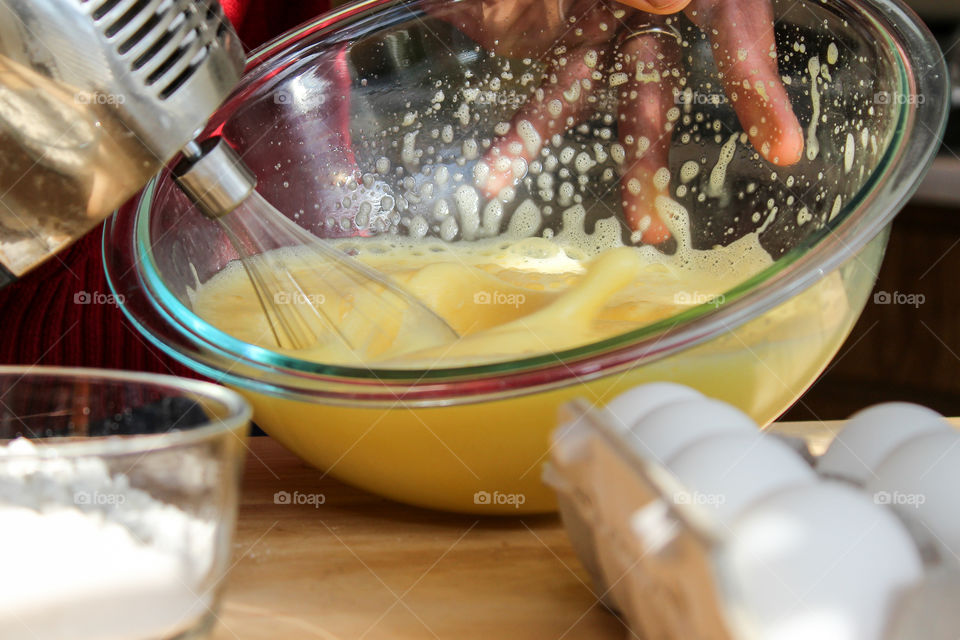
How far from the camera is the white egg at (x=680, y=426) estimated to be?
26 centimetres

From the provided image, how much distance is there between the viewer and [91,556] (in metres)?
0.24

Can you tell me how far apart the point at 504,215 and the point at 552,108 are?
0.22 feet

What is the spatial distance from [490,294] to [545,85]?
146mm

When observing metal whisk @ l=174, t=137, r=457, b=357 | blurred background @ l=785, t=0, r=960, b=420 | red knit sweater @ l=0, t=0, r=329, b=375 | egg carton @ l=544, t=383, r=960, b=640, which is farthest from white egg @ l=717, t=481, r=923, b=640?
blurred background @ l=785, t=0, r=960, b=420

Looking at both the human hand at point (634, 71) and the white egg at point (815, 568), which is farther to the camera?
the human hand at point (634, 71)

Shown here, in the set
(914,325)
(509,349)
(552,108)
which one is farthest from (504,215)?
(914,325)

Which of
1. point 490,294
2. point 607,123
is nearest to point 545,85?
point 607,123

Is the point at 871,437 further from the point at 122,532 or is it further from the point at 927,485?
the point at 122,532

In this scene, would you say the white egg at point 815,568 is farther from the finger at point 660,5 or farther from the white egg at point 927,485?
the finger at point 660,5

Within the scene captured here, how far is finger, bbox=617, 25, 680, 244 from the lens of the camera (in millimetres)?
513

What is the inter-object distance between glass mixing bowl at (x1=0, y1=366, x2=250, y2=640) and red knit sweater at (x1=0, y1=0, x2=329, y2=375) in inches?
16.9

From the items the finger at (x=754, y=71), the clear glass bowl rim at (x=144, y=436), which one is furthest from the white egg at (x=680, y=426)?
the finger at (x=754, y=71)

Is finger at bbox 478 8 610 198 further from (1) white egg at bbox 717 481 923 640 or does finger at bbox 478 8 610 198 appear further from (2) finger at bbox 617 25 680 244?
(1) white egg at bbox 717 481 923 640

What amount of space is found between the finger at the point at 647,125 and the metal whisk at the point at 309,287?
0.14 metres
